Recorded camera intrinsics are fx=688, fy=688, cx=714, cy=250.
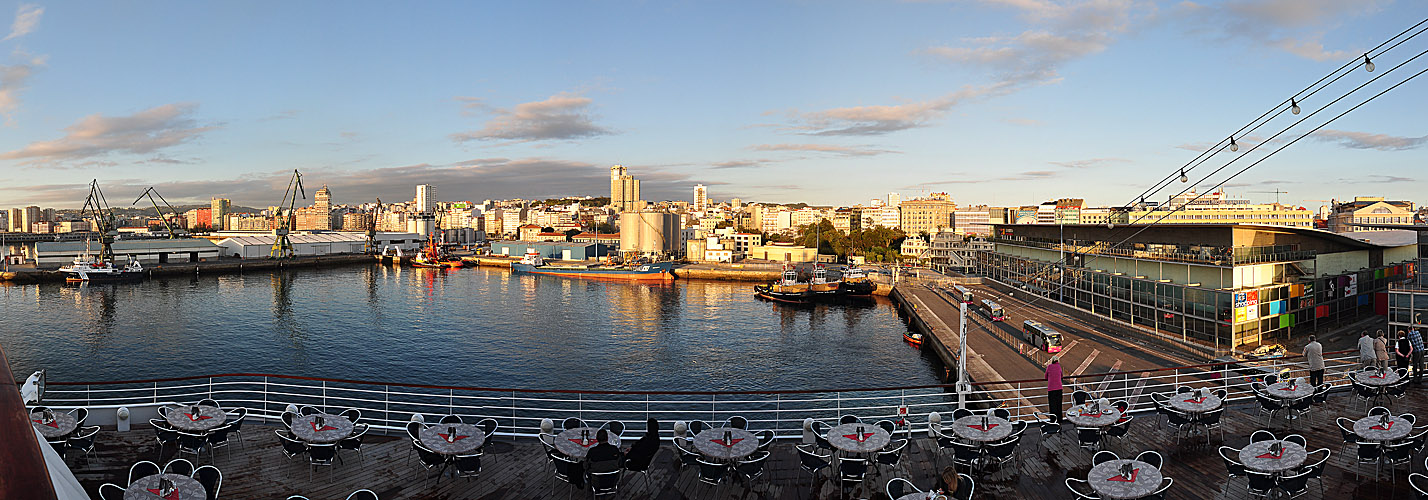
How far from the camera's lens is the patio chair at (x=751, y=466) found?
16.0 ft

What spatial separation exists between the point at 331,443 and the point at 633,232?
60.1 meters

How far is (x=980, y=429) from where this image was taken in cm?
523

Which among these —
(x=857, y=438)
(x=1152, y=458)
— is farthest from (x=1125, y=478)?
(x=857, y=438)

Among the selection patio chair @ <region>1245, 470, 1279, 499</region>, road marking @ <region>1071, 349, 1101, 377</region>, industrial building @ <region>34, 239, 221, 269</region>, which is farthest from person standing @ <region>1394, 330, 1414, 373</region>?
industrial building @ <region>34, 239, 221, 269</region>

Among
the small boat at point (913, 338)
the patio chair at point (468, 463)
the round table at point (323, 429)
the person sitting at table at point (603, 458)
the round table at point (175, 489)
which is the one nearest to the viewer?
the round table at point (175, 489)

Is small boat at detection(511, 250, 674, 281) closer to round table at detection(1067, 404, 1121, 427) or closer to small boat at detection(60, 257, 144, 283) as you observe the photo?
small boat at detection(60, 257, 144, 283)

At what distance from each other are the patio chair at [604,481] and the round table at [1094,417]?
3667mm

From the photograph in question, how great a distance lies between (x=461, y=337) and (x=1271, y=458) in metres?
23.1

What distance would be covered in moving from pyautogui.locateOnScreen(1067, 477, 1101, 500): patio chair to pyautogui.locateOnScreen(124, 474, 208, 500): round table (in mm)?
5170

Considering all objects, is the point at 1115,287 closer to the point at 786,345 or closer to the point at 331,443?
the point at 786,345

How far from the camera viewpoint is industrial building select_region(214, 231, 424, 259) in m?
57.9

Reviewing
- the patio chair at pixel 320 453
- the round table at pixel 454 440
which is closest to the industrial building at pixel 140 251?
the patio chair at pixel 320 453

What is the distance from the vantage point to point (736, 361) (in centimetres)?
2047

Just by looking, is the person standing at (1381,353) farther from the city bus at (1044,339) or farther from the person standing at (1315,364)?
the city bus at (1044,339)
